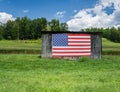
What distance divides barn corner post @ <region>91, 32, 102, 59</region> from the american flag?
0.41m

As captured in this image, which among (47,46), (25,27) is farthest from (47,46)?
(25,27)

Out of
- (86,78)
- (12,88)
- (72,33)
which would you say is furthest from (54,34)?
(12,88)

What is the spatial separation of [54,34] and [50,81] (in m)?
14.9

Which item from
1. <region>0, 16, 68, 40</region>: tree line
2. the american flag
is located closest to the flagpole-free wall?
the american flag

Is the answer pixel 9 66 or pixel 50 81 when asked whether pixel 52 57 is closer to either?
pixel 9 66

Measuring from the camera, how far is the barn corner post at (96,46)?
88.3 feet

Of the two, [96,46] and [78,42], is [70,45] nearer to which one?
[78,42]

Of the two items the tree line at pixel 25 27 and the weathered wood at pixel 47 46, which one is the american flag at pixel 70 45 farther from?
the tree line at pixel 25 27

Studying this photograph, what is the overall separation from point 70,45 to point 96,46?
237 cm

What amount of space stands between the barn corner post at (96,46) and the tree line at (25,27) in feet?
285

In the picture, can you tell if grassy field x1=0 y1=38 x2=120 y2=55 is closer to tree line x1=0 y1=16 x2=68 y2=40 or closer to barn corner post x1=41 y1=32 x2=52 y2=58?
barn corner post x1=41 y1=32 x2=52 y2=58

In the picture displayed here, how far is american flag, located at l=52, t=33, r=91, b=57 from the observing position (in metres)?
26.4

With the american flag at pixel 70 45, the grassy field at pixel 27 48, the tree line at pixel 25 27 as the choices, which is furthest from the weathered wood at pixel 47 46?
the tree line at pixel 25 27

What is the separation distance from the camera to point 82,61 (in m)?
22.9
